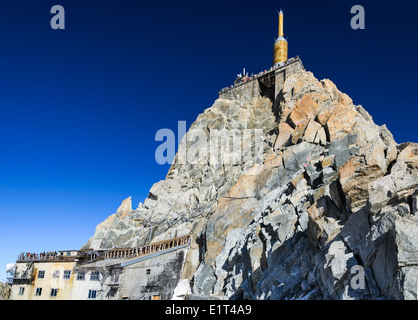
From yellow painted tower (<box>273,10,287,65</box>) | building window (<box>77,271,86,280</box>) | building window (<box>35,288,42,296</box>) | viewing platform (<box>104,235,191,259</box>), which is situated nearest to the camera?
viewing platform (<box>104,235,191,259</box>)

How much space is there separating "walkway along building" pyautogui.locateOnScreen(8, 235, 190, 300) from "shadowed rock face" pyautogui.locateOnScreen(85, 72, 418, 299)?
8.81 feet

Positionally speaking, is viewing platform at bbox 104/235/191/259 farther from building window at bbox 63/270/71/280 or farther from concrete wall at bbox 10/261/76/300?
concrete wall at bbox 10/261/76/300

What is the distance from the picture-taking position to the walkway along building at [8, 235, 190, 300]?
139ft

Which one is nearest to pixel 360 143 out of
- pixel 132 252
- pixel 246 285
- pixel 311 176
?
pixel 311 176

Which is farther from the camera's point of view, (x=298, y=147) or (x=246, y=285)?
(x=298, y=147)

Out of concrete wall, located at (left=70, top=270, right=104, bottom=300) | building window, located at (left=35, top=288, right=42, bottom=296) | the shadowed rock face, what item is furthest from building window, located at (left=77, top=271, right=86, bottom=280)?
building window, located at (left=35, top=288, right=42, bottom=296)

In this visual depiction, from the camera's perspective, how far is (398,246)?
1423 centimetres

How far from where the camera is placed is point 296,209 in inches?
1244

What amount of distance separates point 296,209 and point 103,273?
30.2 m

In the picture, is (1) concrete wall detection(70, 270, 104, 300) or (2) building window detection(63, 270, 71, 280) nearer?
(1) concrete wall detection(70, 270, 104, 300)

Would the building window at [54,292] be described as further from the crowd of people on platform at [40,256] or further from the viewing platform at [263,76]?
the viewing platform at [263,76]

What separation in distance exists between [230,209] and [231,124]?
95.4ft
